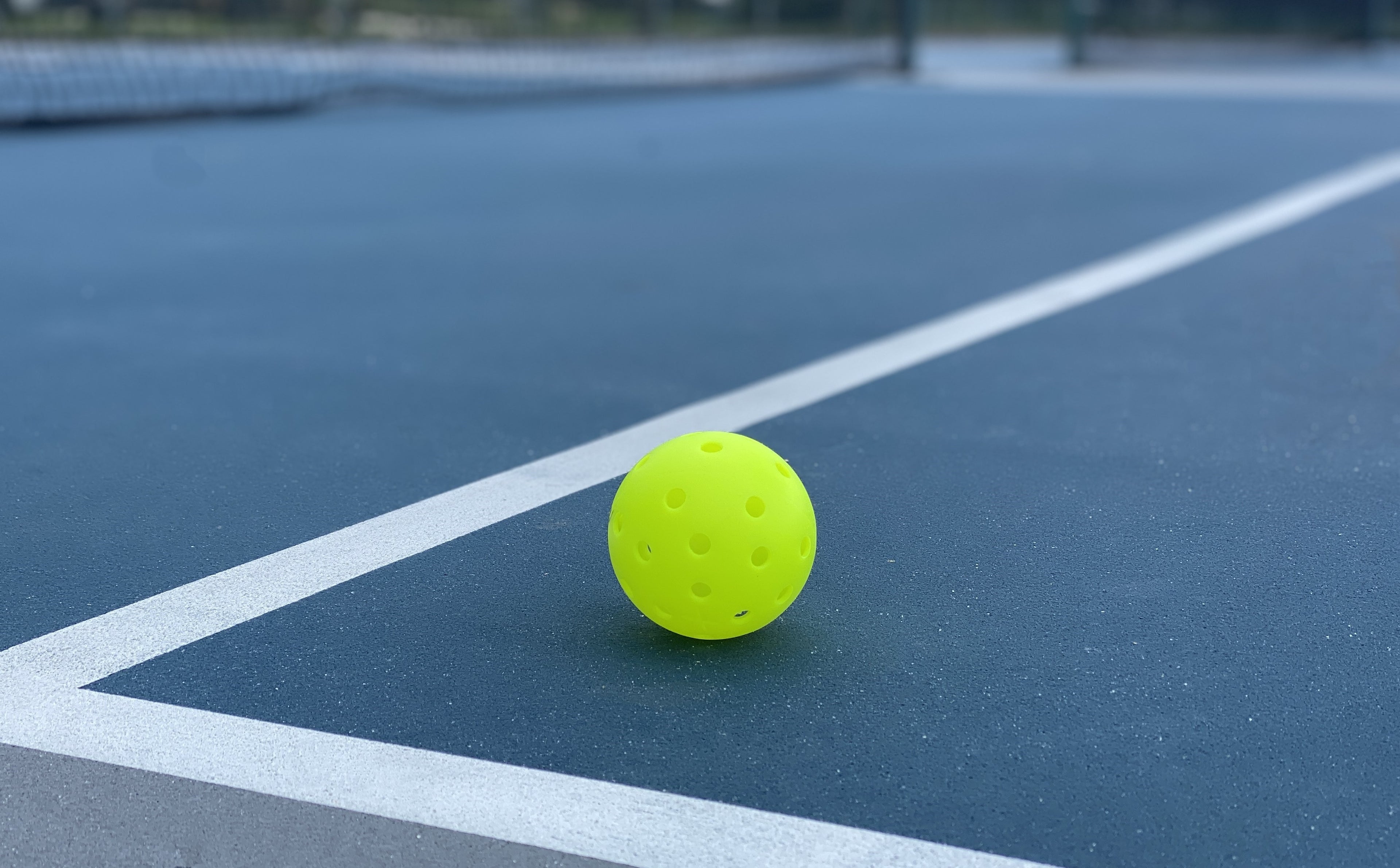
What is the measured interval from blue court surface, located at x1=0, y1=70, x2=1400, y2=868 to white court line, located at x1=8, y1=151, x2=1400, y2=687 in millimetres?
65

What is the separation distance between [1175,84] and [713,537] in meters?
18.3

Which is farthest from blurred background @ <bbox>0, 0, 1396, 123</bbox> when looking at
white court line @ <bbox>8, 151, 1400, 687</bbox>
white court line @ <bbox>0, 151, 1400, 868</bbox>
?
white court line @ <bbox>0, 151, 1400, 868</bbox>

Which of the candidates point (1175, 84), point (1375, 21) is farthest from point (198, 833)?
point (1375, 21)

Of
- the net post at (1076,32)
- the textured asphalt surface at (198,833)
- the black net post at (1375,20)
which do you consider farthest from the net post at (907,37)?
the textured asphalt surface at (198,833)

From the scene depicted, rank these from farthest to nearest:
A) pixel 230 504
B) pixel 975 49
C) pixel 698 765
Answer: pixel 975 49 → pixel 230 504 → pixel 698 765

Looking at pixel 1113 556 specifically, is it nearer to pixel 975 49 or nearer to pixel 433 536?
pixel 433 536

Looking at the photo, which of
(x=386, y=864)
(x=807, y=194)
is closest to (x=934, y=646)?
(x=386, y=864)

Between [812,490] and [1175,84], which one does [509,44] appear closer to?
[1175,84]

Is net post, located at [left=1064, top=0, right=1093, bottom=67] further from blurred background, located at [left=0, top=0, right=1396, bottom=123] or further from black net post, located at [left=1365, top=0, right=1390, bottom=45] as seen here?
black net post, located at [left=1365, top=0, right=1390, bottom=45]

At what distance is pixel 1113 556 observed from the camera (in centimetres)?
364

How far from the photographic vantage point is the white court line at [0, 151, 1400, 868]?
7.92 feet

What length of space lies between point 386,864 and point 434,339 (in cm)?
387

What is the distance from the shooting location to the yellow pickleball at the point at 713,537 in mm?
2951

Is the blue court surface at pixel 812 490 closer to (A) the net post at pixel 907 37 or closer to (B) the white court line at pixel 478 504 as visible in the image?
(B) the white court line at pixel 478 504
